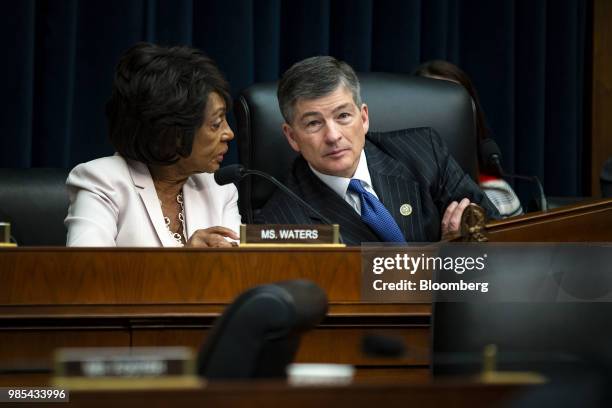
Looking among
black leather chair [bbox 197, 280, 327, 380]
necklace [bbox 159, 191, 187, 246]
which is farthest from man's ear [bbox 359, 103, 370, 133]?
black leather chair [bbox 197, 280, 327, 380]

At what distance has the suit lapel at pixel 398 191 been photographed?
2.86m

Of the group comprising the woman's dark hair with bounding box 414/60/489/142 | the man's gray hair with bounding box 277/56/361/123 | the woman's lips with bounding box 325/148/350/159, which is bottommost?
the woman's lips with bounding box 325/148/350/159

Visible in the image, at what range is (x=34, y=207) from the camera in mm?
3119

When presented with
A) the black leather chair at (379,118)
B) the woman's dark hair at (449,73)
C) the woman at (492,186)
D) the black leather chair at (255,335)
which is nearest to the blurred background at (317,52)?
the woman's dark hair at (449,73)

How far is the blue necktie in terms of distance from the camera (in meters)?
2.74

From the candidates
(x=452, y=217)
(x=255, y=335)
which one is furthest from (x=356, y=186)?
(x=255, y=335)

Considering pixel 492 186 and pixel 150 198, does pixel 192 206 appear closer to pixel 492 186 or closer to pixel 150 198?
pixel 150 198

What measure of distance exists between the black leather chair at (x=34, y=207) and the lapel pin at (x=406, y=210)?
99 centimetres

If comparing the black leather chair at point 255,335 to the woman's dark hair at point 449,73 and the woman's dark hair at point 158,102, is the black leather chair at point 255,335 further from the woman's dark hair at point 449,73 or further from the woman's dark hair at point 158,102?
the woman's dark hair at point 449,73

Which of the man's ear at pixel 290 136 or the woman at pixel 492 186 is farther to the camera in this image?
the woman at pixel 492 186

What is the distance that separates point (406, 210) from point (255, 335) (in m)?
1.81

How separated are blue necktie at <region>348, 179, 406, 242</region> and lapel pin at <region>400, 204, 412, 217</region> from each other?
65 millimetres

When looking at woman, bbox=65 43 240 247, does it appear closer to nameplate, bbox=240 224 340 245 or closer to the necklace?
the necklace

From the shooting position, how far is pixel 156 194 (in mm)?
2701
